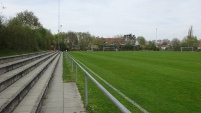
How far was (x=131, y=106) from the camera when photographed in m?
8.38

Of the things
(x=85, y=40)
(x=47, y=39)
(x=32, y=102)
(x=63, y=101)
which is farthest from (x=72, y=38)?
(x=32, y=102)

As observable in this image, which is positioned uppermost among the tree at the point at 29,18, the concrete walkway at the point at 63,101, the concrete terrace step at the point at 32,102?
the tree at the point at 29,18

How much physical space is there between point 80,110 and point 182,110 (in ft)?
9.08

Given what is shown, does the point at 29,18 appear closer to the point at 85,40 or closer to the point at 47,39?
the point at 47,39

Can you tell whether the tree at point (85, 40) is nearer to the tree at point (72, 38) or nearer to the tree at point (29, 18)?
the tree at point (72, 38)

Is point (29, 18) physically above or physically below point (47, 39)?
above

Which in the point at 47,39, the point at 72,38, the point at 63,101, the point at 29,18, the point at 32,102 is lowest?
the point at 63,101

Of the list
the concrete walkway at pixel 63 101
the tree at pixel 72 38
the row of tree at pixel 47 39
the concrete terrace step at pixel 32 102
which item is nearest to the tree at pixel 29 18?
the row of tree at pixel 47 39

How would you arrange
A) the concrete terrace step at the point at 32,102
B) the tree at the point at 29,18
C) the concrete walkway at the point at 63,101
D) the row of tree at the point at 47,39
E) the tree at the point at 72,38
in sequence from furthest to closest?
the tree at the point at 72,38 < the tree at the point at 29,18 < the row of tree at the point at 47,39 < the concrete walkway at the point at 63,101 < the concrete terrace step at the point at 32,102

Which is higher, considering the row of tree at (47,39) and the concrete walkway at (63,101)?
the row of tree at (47,39)

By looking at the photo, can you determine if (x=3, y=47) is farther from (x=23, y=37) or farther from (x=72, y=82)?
(x=72, y=82)

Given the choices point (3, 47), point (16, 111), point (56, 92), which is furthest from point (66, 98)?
point (3, 47)

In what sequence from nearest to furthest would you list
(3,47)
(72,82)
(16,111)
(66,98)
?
(16,111)
(66,98)
(72,82)
(3,47)

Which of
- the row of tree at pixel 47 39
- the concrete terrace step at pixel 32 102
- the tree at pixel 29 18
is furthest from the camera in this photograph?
the tree at pixel 29 18
